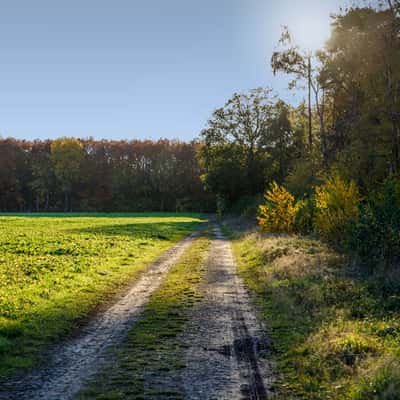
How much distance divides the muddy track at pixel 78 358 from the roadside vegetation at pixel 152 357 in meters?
0.24

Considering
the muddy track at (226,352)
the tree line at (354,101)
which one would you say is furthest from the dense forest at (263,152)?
the muddy track at (226,352)

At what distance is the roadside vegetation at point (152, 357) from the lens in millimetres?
6328

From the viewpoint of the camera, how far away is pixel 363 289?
11836 mm

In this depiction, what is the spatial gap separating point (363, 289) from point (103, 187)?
105827 millimetres

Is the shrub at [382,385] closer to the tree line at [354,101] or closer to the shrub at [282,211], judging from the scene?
the tree line at [354,101]

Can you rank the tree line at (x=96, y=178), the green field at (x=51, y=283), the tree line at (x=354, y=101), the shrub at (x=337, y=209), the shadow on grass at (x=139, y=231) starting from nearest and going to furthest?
the green field at (x=51, y=283) → the shrub at (x=337, y=209) → the tree line at (x=354, y=101) → the shadow on grass at (x=139, y=231) → the tree line at (x=96, y=178)

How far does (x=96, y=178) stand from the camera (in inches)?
4446

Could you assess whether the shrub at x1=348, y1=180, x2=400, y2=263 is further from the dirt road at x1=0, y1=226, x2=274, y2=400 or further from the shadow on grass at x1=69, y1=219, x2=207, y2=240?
the shadow on grass at x1=69, y1=219, x2=207, y2=240

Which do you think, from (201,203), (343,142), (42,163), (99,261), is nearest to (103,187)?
(42,163)

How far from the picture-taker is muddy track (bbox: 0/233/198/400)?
6.43 metres

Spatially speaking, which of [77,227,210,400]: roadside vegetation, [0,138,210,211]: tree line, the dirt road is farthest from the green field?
[0,138,210,211]: tree line

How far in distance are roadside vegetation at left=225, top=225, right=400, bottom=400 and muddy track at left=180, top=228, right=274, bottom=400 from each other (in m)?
0.30

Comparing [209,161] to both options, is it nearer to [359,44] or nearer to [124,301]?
[359,44]

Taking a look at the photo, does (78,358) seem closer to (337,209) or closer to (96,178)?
(337,209)
